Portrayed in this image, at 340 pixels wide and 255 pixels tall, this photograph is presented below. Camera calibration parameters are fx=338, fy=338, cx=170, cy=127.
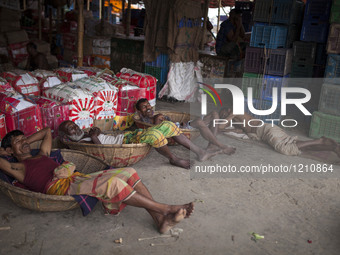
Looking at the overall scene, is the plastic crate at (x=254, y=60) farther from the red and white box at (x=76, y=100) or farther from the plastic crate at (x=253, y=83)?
the red and white box at (x=76, y=100)

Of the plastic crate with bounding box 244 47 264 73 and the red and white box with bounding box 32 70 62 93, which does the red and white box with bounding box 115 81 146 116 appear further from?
the plastic crate with bounding box 244 47 264 73

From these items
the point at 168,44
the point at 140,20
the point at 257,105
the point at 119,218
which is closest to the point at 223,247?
the point at 119,218

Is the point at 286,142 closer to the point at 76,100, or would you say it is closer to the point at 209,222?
the point at 209,222

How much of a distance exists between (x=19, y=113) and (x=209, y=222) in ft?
7.23

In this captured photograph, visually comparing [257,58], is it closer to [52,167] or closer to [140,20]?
[52,167]

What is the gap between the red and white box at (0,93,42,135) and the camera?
3.44m

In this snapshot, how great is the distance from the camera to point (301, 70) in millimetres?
5668

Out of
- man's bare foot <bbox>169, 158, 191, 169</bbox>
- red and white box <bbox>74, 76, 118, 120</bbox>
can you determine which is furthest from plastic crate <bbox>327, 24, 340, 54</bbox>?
red and white box <bbox>74, 76, 118, 120</bbox>

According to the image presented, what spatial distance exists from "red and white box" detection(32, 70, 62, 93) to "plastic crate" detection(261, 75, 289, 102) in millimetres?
3240

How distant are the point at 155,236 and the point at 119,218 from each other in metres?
0.38

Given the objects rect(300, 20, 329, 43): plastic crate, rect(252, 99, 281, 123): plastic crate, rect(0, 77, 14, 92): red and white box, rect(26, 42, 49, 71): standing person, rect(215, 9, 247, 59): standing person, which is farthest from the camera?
rect(215, 9, 247, 59): standing person

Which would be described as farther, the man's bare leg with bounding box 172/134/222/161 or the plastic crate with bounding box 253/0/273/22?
the plastic crate with bounding box 253/0/273/22

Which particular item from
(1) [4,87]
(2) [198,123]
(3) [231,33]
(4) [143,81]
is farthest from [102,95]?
(3) [231,33]

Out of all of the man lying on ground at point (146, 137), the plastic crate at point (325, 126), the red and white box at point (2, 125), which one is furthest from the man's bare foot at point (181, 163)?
the plastic crate at point (325, 126)
